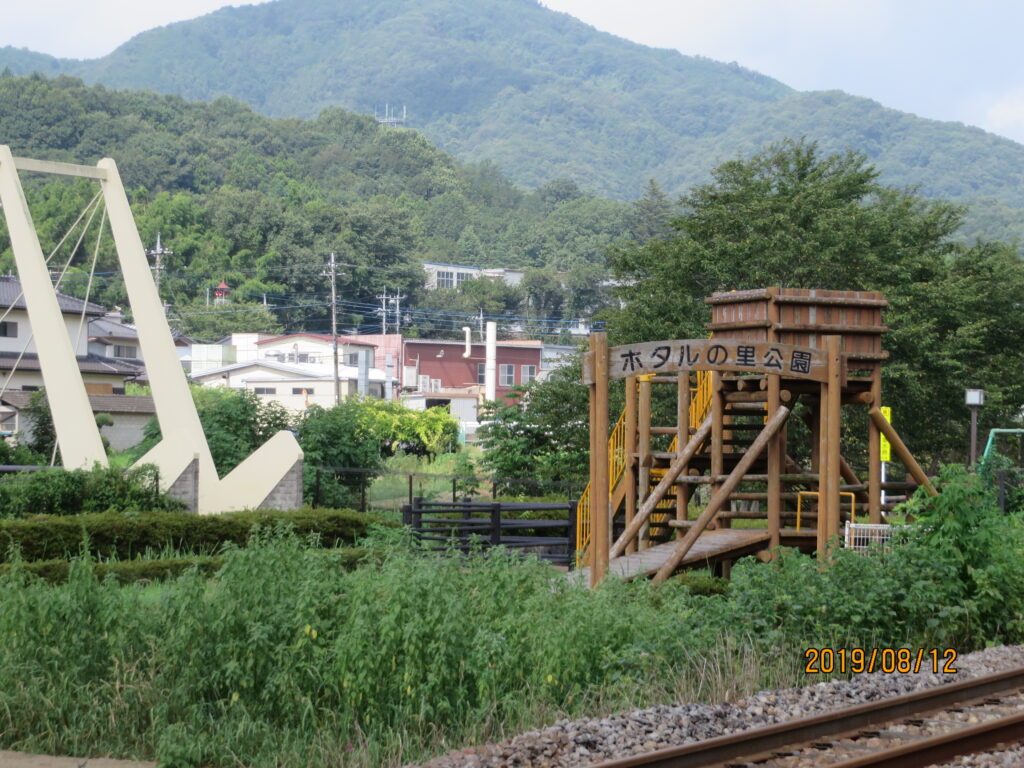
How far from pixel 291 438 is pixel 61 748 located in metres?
15.4

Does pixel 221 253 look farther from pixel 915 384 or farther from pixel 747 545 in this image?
pixel 747 545

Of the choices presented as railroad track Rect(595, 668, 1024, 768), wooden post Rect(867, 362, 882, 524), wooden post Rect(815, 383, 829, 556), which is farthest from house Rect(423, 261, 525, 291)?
railroad track Rect(595, 668, 1024, 768)

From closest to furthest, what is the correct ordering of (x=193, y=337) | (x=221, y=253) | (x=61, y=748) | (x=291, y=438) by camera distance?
1. (x=61, y=748)
2. (x=291, y=438)
3. (x=193, y=337)
4. (x=221, y=253)

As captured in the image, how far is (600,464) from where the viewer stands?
1469 cm

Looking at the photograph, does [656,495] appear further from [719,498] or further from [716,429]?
[716,429]

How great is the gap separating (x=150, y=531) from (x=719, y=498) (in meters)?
9.41

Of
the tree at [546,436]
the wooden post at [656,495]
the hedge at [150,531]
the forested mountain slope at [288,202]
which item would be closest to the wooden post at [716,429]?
the wooden post at [656,495]

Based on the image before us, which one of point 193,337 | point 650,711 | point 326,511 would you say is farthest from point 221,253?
point 650,711

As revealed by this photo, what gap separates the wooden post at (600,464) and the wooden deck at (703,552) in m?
0.64

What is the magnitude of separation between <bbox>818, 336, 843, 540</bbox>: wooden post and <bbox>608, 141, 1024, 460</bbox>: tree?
13513 millimetres

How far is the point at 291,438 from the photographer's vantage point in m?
24.5

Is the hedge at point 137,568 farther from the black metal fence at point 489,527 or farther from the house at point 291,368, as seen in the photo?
the house at point 291,368

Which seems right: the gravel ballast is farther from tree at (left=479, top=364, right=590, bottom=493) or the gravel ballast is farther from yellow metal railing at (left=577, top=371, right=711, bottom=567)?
tree at (left=479, top=364, right=590, bottom=493)
